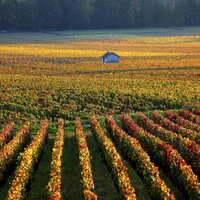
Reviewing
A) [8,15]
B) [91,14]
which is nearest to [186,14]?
[91,14]

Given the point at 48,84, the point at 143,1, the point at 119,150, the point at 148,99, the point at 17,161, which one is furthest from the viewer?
the point at 143,1

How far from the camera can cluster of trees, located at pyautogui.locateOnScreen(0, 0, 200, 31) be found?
132 metres

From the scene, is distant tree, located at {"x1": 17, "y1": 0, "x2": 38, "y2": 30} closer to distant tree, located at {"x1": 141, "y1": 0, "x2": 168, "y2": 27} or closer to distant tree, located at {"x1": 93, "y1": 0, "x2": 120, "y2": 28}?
distant tree, located at {"x1": 93, "y1": 0, "x2": 120, "y2": 28}

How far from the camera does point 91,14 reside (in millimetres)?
142875

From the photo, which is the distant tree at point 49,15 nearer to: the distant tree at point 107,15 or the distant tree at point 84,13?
the distant tree at point 84,13

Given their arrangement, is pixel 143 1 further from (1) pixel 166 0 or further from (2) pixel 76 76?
(2) pixel 76 76

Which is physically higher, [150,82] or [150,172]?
[150,172]

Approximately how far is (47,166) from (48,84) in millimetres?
21138

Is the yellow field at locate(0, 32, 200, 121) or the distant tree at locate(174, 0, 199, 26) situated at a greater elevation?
the yellow field at locate(0, 32, 200, 121)

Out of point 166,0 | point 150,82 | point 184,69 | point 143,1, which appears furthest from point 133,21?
point 150,82

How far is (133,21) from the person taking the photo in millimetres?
144250

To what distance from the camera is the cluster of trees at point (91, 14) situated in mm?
131500

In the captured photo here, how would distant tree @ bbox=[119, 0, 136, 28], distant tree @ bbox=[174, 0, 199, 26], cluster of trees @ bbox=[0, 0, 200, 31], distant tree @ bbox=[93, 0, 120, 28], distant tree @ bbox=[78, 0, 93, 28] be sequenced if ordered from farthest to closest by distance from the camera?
distant tree @ bbox=[174, 0, 199, 26], distant tree @ bbox=[119, 0, 136, 28], distant tree @ bbox=[93, 0, 120, 28], distant tree @ bbox=[78, 0, 93, 28], cluster of trees @ bbox=[0, 0, 200, 31]

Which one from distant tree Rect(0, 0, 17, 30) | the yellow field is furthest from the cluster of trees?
the yellow field
